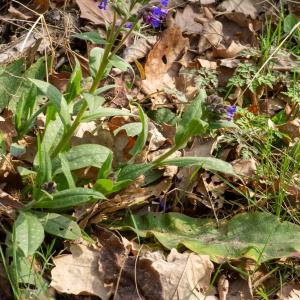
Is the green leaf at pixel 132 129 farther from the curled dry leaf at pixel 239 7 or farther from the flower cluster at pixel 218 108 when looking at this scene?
the curled dry leaf at pixel 239 7

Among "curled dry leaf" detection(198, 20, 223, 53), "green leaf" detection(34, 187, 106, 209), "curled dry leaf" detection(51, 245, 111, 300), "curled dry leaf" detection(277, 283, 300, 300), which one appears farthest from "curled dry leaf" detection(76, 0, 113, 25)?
"curled dry leaf" detection(277, 283, 300, 300)

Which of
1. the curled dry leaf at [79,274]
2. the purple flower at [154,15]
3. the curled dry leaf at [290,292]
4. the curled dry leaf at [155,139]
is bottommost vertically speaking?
the curled dry leaf at [290,292]

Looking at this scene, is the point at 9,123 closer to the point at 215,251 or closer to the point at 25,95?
the point at 25,95

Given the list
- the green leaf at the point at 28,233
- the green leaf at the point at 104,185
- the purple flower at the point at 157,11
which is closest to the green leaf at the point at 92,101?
the green leaf at the point at 104,185

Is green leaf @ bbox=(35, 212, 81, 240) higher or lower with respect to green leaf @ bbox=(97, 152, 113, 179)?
lower

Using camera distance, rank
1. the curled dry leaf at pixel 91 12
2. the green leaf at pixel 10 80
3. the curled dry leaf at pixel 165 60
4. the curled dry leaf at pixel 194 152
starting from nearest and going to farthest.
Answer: the curled dry leaf at pixel 194 152
the green leaf at pixel 10 80
the curled dry leaf at pixel 165 60
the curled dry leaf at pixel 91 12

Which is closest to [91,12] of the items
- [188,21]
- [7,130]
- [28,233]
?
[188,21]

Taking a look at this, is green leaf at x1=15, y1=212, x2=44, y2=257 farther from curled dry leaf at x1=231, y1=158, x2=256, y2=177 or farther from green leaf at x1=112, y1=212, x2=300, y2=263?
curled dry leaf at x1=231, y1=158, x2=256, y2=177
